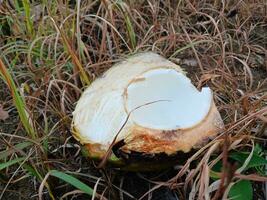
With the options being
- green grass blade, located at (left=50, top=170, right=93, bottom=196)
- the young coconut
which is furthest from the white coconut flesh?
green grass blade, located at (left=50, top=170, right=93, bottom=196)

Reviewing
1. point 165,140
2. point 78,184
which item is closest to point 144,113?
point 165,140

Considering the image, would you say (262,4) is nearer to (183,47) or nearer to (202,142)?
(183,47)

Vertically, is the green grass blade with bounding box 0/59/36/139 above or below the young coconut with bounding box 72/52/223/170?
above

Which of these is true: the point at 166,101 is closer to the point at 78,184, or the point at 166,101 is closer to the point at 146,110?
the point at 146,110

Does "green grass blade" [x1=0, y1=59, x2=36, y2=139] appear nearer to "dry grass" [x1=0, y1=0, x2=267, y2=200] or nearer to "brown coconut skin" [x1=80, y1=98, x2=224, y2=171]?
"dry grass" [x1=0, y1=0, x2=267, y2=200]

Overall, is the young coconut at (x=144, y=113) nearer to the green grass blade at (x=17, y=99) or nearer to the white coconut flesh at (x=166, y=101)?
the white coconut flesh at (x=166, y=101)

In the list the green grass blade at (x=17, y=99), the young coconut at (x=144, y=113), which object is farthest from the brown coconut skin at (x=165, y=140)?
the green grass blade at (x=17, y=99)

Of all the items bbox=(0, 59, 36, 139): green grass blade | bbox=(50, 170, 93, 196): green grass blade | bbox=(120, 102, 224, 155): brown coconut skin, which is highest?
bbox=(0, 59, 36, 139): green grass blade
